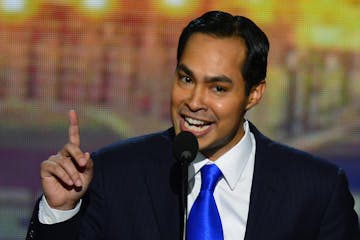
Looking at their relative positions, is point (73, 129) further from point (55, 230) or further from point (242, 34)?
point (242, 34)

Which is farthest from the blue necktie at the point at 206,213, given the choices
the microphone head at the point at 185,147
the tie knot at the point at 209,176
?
the microphone head at the point at 185,147

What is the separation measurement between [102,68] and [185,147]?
220 cm

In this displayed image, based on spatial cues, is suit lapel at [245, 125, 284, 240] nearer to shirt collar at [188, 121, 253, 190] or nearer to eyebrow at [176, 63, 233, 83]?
shirt collar at [188, 121, 253, 190]

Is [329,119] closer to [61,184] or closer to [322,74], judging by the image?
[322,74]

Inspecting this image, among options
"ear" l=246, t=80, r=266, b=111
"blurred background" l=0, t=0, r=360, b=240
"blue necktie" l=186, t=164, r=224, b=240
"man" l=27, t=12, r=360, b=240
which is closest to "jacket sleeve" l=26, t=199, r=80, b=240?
"man" l=27, t=12, r=360, b=240

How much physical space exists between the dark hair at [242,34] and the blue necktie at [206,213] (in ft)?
0.79

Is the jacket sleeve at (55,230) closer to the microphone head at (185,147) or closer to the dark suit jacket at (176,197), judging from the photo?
the dark suit jacket at (176,197)

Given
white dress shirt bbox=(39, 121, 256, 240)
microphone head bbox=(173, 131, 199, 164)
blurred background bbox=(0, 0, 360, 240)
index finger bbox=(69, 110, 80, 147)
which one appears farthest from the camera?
blurred background bbox=(0, 0, 360, 240)

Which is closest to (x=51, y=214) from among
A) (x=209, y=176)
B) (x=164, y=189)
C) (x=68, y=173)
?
(x=68, y=173)

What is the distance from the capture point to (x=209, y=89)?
2219mm

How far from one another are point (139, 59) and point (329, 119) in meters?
0.94

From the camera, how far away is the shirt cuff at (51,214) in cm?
211

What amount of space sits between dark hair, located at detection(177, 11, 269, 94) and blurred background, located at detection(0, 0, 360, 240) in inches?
67.2

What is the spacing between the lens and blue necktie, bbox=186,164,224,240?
2.25 metres
